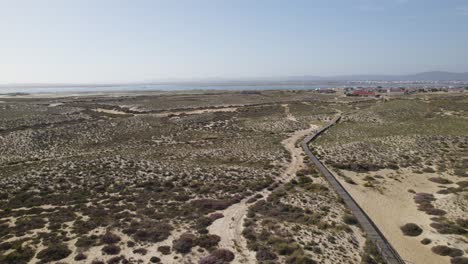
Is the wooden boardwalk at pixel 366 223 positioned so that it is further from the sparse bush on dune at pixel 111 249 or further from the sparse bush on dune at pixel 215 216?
the sparse bush on dune at pixel 111 249

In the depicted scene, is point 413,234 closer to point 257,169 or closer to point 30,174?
point 257,169

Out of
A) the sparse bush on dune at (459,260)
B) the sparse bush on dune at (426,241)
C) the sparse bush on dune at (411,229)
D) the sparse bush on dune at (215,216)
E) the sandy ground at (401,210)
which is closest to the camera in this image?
the sparse bush on dune at (459,260)

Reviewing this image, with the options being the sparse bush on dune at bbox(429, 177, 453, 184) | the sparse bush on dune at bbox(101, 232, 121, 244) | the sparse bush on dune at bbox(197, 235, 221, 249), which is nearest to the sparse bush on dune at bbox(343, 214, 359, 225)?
the sparse bush on dune at bbox(197, 235, 221, 249)

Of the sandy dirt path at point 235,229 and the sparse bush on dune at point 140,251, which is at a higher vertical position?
the sparse bush on dune at point 140,251

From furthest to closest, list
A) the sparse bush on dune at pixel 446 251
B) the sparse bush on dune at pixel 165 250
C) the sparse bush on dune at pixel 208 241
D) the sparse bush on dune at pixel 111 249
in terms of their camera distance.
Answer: the sparse bush on dune at pixel 208 241 < the sparse bush on dune at pixel 446 251 < the sparse bush on dune at pixel 165 250 < the sparse bush on dune at pixel 111 249

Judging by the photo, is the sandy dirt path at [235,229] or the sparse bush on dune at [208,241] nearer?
the sandy dirt path at [235,229]

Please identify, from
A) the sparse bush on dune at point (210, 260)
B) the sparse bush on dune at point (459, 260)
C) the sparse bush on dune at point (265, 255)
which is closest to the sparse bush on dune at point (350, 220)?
the sparse bush on dune at point (459, 260)

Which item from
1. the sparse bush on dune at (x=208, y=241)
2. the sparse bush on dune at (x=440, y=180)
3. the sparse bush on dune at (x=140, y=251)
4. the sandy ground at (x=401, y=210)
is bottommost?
the sandy ground at (x=401, y=210)

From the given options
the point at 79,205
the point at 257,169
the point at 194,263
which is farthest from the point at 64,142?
the point at 194,263
